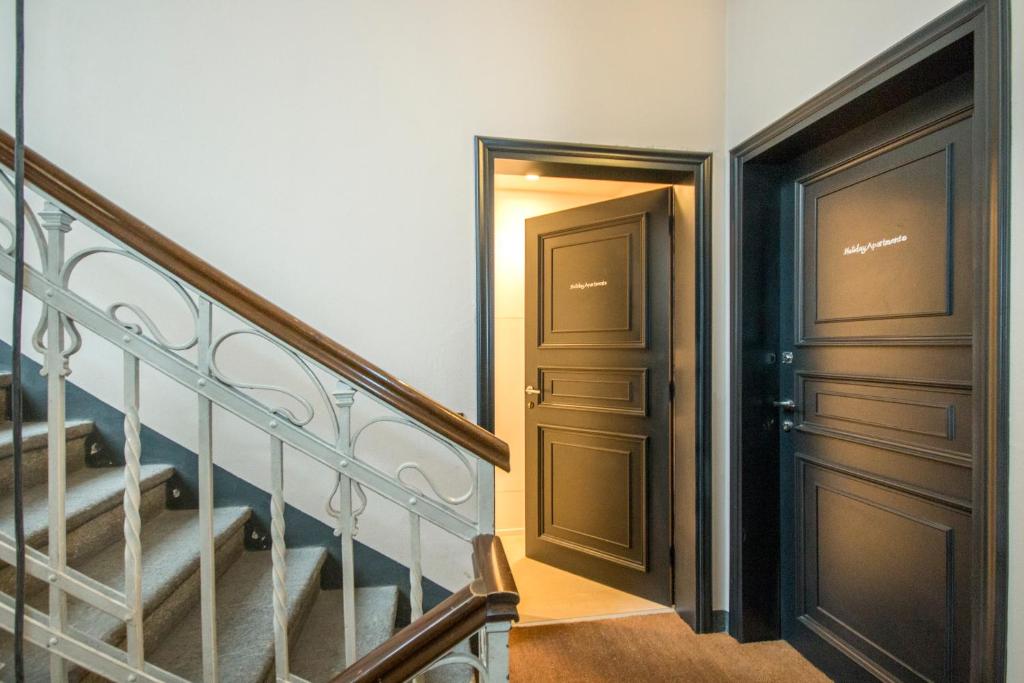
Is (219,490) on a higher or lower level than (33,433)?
lower

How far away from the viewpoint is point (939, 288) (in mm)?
1564

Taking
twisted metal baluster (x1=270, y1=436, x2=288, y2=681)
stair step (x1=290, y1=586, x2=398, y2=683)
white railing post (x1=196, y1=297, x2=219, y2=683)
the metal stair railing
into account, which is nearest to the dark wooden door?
stair step (x1=290, y1=586, x2=398, y2=683)

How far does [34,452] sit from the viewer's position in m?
1.46

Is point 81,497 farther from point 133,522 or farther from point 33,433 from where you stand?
point 133,522

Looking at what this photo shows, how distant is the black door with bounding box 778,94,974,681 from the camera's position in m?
1.53

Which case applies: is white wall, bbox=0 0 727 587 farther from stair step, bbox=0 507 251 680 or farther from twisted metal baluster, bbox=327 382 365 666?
twisted metal baluster, bbox=327 382 365 666

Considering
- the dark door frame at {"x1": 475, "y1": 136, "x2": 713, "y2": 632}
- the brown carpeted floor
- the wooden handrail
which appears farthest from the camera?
the dark door frame at {"x1": 475, "y1": 136, "x2": 713, "y2": 632}

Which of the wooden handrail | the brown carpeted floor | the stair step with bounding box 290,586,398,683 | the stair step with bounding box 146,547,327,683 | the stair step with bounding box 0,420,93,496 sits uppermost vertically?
the stair step with bounding box 0,420,93,496

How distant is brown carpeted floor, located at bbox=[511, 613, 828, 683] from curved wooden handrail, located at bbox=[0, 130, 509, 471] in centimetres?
127

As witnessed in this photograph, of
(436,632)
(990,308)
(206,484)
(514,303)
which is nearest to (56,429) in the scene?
(206,484)

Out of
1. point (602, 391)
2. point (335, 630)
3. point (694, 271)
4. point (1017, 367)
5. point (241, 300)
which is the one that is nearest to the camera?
point (241, 300)

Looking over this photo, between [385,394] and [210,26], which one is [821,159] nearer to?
[385,394]

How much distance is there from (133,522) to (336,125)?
1.57m

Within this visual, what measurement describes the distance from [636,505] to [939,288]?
5.25 feet
